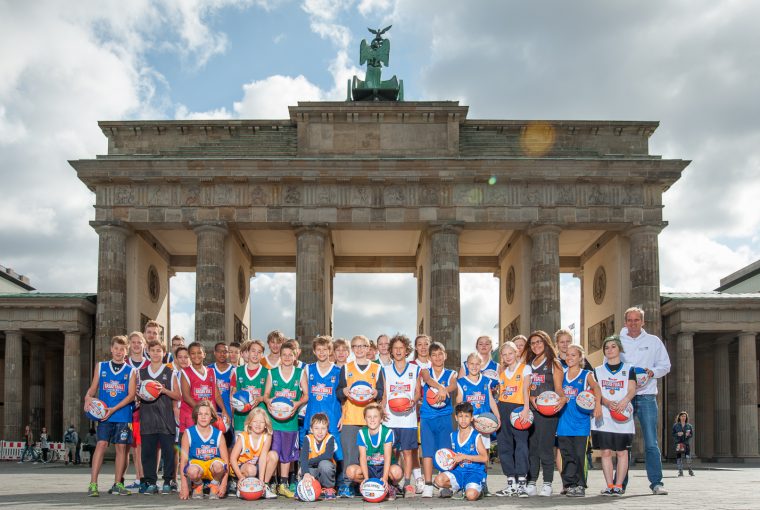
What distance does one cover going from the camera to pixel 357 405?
1282cm

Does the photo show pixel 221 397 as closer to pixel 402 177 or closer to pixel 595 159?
pixel 402 177

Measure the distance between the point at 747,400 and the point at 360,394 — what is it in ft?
84.8

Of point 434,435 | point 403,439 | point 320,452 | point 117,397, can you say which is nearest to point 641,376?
point 434,435

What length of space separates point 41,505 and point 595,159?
2581cm

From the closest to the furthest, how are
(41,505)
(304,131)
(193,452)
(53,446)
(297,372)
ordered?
(41,505) → (193,452) → (297,372) → (53,446) → (304,131)

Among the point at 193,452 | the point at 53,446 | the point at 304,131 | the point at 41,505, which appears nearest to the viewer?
the point at 41,505

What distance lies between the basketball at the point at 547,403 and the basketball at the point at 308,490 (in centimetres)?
343

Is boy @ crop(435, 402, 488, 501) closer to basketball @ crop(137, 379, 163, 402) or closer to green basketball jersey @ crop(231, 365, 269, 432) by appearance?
green basketball jersey @ crop(231, 365, 269, 432)

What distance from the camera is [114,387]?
13469 mm

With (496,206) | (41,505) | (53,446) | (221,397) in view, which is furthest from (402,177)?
(41,505)

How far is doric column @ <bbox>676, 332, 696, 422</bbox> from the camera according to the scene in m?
33.6

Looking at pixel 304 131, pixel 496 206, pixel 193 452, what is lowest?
pixel 193 452

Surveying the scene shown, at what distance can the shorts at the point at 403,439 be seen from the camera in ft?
43.2

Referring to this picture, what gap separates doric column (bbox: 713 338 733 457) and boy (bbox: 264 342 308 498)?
1085 inches
